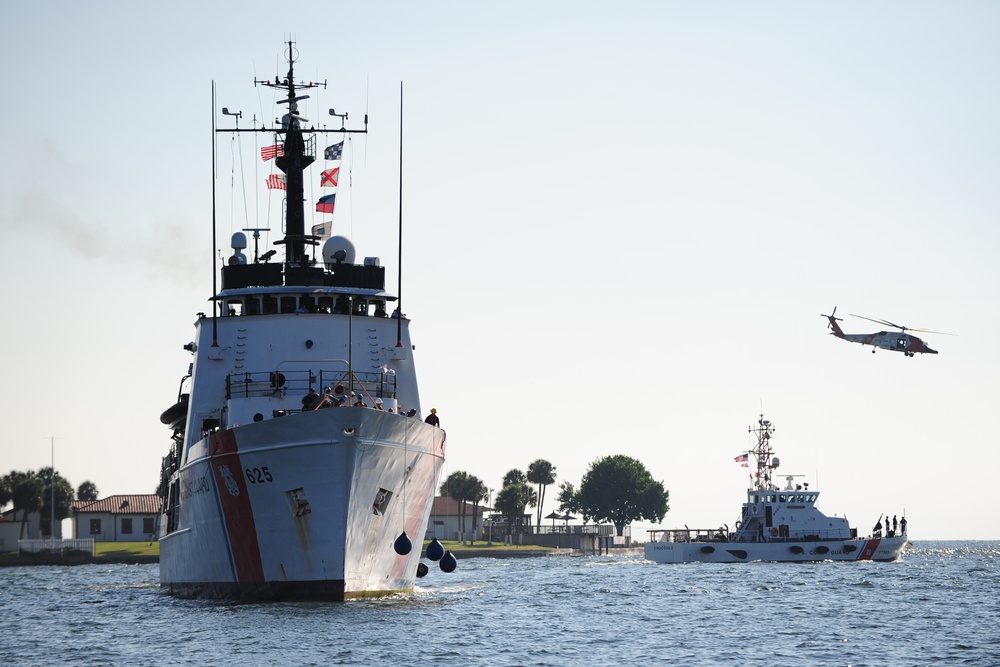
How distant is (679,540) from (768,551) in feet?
30.2

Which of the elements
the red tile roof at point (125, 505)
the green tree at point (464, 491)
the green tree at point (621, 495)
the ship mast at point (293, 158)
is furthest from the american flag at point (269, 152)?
the green tree at point (621, 495)

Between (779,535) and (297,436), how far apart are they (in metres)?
57.1

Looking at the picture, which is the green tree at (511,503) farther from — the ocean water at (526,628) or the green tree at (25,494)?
the ocean water at (526,628)

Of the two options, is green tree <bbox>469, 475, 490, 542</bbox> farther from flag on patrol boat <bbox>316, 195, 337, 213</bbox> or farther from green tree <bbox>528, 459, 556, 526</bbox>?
flag on patrol boat <bbox>316, 195, 337, 213</bbox>

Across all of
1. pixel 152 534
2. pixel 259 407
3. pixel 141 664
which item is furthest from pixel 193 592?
pixel 152 534

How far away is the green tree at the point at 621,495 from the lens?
15062cm

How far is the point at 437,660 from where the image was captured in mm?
26250

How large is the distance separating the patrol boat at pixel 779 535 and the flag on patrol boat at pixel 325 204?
47.7m

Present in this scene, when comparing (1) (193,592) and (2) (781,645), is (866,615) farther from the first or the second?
(1) (193,592)

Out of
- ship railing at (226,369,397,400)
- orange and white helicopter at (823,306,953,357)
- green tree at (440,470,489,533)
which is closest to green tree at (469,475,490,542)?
green tree at (440,470,489,533)

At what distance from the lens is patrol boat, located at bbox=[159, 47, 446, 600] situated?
33781 millimetres

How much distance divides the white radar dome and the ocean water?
11.3m

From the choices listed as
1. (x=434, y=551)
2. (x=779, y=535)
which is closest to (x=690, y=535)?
(x=779, y=535)

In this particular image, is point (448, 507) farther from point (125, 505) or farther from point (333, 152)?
point (333, 152)
